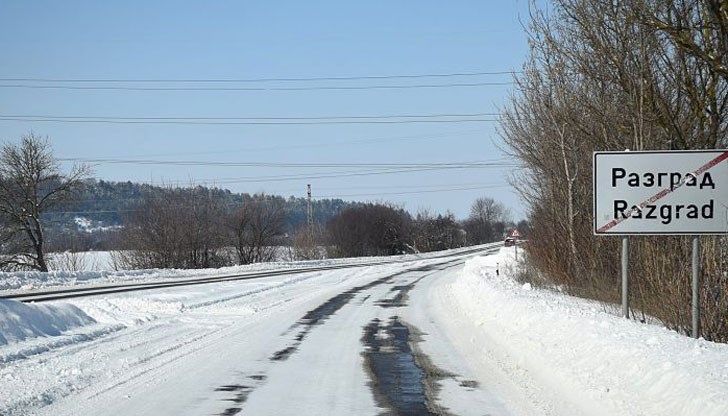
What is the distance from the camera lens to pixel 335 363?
11297mm

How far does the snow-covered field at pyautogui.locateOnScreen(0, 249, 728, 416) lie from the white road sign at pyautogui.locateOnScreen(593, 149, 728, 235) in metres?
1.68

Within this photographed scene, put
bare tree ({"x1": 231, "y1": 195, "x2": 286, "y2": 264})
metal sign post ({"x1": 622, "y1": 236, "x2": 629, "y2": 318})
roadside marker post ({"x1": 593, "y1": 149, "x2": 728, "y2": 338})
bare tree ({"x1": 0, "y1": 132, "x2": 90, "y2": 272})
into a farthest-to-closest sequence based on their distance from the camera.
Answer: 1. bare tree ({"x1": 231, "y1": 195, "x2": 286, "y2": 264})
2. bare tree ({"x1": 0, "y1": 132, "x2": 90, "y2": 272})
3. metal sign post ({"x1": 622, "y1": 236, "x2": 629, "y2": 318})
4. roadside marker post ({"x1": 593, "y1": 149, "x2": 728, "y2": 338})

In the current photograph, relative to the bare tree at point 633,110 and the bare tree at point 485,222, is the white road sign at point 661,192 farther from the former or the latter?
the bare tree at point 485,222

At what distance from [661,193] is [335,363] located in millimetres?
5684

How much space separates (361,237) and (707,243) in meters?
85.0

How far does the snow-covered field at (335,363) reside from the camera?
7.96 metres

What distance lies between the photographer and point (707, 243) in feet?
37.1

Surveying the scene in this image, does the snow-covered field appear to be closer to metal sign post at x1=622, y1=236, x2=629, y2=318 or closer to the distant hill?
metal sign post at x1=622, y1=236, x2=629, y2=318

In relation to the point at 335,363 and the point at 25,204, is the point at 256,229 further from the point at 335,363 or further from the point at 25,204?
the point at 335,363

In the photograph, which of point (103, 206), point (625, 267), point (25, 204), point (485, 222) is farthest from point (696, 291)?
point (485, 222)

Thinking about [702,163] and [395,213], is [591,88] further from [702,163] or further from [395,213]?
[395,213]

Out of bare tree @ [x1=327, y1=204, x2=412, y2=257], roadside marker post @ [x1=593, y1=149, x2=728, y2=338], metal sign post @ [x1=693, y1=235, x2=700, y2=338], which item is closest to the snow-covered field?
metal sign post @ [x1=693, y1=235, x2=700, y2=338]

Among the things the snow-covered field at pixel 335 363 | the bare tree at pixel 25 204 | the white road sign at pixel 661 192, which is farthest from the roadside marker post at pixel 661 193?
the bare tree at pixel 25 204

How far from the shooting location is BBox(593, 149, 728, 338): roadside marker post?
1131 cm
